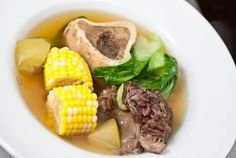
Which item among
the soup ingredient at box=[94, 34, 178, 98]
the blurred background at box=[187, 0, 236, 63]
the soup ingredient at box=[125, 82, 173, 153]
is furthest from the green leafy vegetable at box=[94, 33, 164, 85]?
the blurred background at box=[187, 0, 236, 63]

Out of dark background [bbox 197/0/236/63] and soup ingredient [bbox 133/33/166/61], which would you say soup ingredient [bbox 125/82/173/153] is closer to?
soup ingredient [bbox 133/33/166/61]

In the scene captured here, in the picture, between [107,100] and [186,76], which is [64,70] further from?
[186,76]

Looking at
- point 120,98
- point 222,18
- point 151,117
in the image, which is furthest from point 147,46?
point 222,18

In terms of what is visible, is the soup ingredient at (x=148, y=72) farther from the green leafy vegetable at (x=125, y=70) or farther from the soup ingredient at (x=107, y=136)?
the soup ingredient at (x=107, y=136)

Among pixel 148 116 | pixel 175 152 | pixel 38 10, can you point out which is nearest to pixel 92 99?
pixel 148 116

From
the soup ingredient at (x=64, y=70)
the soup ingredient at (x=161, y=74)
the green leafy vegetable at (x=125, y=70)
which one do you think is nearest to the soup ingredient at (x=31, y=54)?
the soup ingredient at (x=64, y=70)
